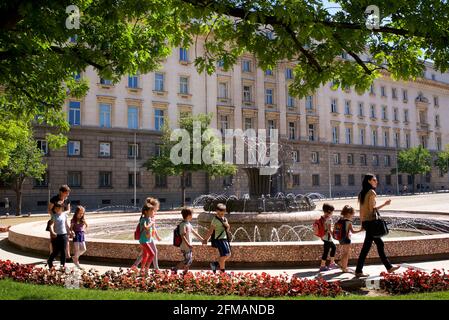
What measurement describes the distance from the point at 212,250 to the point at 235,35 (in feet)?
14.9

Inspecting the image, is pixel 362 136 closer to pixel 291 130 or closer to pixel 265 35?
pixel 291 130

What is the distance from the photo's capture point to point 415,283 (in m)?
6.73

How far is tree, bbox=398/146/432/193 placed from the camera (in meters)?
60.5

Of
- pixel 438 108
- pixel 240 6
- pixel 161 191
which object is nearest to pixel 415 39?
pixel 240 6

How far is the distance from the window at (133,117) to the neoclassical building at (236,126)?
0.33 feet

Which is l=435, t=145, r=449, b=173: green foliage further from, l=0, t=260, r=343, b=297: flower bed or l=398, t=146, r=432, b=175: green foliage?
l=0, t=260, r=343, b=297: flower bed

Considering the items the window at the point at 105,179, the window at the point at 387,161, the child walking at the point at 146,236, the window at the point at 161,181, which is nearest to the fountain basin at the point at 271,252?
the child walking at the point at 146,236

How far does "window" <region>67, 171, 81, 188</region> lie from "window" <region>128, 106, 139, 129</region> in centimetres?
653

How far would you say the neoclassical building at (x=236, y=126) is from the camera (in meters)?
38.2

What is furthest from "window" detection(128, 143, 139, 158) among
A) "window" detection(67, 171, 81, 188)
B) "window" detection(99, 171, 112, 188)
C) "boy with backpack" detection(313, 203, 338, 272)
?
"boy with backpack" detection(313, 203, 338, 272)

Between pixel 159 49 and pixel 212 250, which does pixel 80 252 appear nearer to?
pixel 212 250

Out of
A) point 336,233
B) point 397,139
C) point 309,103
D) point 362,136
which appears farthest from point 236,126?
point 336,233

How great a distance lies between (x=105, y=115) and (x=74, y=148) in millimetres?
4194

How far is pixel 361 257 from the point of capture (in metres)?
7.77
